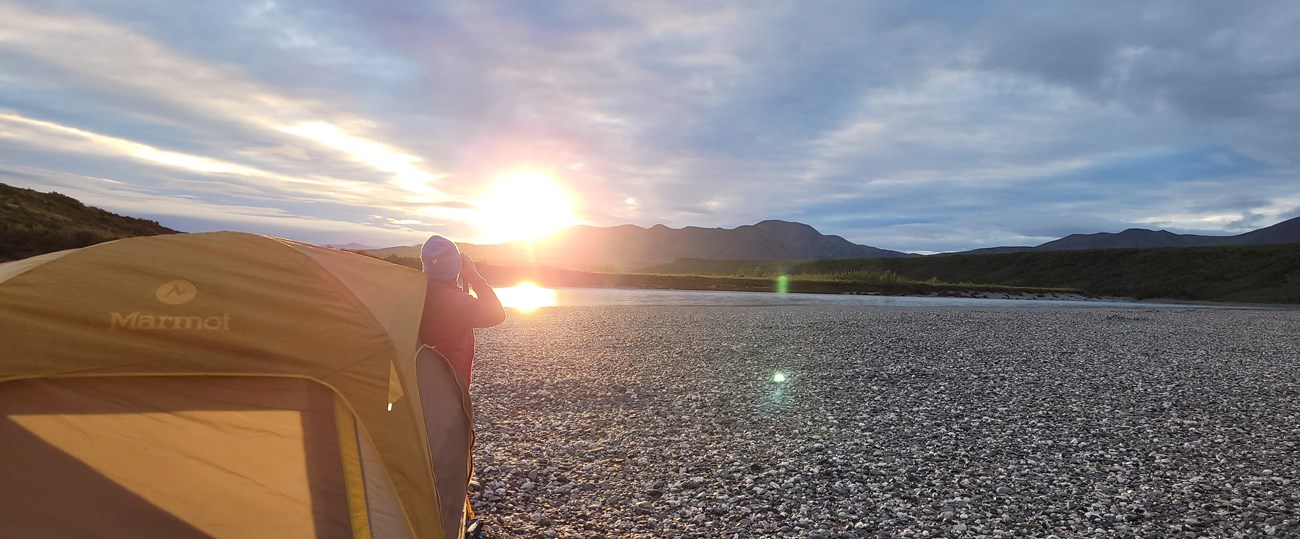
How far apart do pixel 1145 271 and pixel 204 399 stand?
114 metres

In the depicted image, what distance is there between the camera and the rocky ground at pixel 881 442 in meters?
7.03

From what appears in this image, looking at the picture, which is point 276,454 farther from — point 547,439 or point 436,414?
point 547,439

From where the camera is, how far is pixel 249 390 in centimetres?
478

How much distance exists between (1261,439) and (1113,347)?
12.6m

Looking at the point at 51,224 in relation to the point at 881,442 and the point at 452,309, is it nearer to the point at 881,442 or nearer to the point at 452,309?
the point at 452,309

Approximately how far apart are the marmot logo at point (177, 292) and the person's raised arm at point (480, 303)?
2036 mm

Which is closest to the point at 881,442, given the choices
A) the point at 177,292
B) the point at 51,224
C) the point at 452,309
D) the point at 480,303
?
the point at 480,303

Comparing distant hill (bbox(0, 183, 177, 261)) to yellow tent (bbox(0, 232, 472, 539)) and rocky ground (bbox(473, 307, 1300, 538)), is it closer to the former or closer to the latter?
rocky ground (bbox(473, 307, 1300, 538))

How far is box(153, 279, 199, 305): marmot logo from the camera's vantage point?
4.61 m

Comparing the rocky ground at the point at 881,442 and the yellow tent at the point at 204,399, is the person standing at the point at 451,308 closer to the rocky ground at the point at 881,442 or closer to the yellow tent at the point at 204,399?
the yellow tent at the point at 204,399

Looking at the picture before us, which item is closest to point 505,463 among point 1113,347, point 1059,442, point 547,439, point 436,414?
point 547,439

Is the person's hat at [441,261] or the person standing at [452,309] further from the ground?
the person's hat at [441,261]

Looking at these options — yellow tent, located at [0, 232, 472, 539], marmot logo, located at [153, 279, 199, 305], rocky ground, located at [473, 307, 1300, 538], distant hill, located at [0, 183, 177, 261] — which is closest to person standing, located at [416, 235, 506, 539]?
yellow tent, located at [0, 232, 472, 539]

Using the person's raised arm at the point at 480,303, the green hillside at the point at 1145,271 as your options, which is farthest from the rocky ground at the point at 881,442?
the green hillside at the point at 1145,271
